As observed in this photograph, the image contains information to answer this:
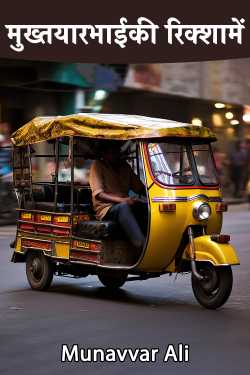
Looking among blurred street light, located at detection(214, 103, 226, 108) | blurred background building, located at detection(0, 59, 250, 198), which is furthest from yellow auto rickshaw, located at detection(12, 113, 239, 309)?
blurred street light, located at detection(214, 103, 226, 108)

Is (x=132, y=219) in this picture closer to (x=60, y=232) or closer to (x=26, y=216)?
(x=60, y=232)

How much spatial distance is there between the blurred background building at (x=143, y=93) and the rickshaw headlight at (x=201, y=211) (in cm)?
Answer: 1230

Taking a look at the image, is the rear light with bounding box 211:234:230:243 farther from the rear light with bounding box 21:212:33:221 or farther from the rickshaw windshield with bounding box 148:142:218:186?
the rear light with bounding box 21:212:33:221

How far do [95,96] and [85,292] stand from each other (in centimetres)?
1603

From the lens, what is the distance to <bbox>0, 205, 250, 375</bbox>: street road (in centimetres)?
546

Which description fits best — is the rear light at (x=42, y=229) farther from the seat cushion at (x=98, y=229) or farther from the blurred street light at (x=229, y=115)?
the blurred street light at (x=229, y=115)

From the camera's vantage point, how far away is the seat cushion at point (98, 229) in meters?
8.12

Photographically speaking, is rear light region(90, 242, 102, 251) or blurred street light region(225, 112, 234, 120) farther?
blurred street light region(225, 112, 234, 120)

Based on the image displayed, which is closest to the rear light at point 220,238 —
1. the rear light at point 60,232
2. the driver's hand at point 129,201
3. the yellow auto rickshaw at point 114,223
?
the yellow auto rickshaw at point 114,223

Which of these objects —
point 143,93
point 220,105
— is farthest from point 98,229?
point 220,105

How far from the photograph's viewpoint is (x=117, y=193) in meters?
8.49

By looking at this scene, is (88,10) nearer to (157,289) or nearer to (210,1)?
(210,1)

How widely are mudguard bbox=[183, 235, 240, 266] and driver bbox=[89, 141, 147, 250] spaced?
0.59 m

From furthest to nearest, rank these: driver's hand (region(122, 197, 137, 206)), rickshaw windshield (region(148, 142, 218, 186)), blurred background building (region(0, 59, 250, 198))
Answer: blurred background building (region(0, 59, 250, 198)), driver's hand (region(122, 197, 137, 206)), rickshaw windshield (region(148, 142, 218, 186))
